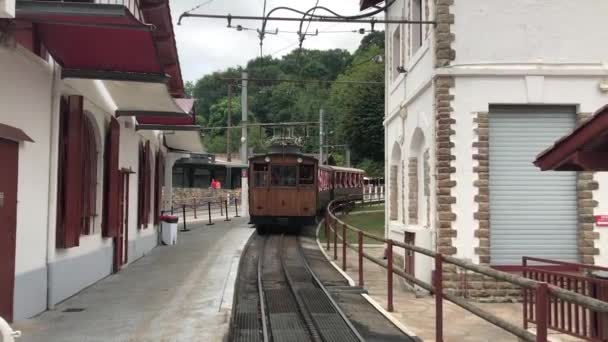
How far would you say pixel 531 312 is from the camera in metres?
7.89

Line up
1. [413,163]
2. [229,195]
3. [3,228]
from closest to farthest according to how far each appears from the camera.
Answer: [3,228], [413,163], [229,195]

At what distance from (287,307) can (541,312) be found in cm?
576

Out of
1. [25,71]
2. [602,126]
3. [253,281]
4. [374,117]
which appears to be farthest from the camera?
[374,117]

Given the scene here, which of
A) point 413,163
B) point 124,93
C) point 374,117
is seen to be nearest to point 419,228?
point 413,163

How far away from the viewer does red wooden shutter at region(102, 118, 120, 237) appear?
10961 mm

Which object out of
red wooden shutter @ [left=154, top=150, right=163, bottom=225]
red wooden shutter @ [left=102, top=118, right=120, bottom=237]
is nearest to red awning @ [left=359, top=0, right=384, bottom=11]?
red wooden shutter @ [left=154, top=150, right=163, bottom=225]

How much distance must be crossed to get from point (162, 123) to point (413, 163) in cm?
601

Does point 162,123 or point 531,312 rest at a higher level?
point 162,123

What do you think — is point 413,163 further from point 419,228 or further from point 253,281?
point 253,281

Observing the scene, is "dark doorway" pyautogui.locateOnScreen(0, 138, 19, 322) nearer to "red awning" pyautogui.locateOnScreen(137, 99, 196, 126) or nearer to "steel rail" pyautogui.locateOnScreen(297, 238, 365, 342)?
"steel rail" pyautogui.locateOnScreen(297, 238, 365, 342)

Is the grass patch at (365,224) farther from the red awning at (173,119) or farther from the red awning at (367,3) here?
the red awning at (173,119)

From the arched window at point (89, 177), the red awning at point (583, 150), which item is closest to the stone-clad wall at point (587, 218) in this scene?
the red awning at point (583, 150)

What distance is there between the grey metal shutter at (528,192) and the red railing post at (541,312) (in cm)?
649

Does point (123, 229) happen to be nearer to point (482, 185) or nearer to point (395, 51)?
point (482, 185)
